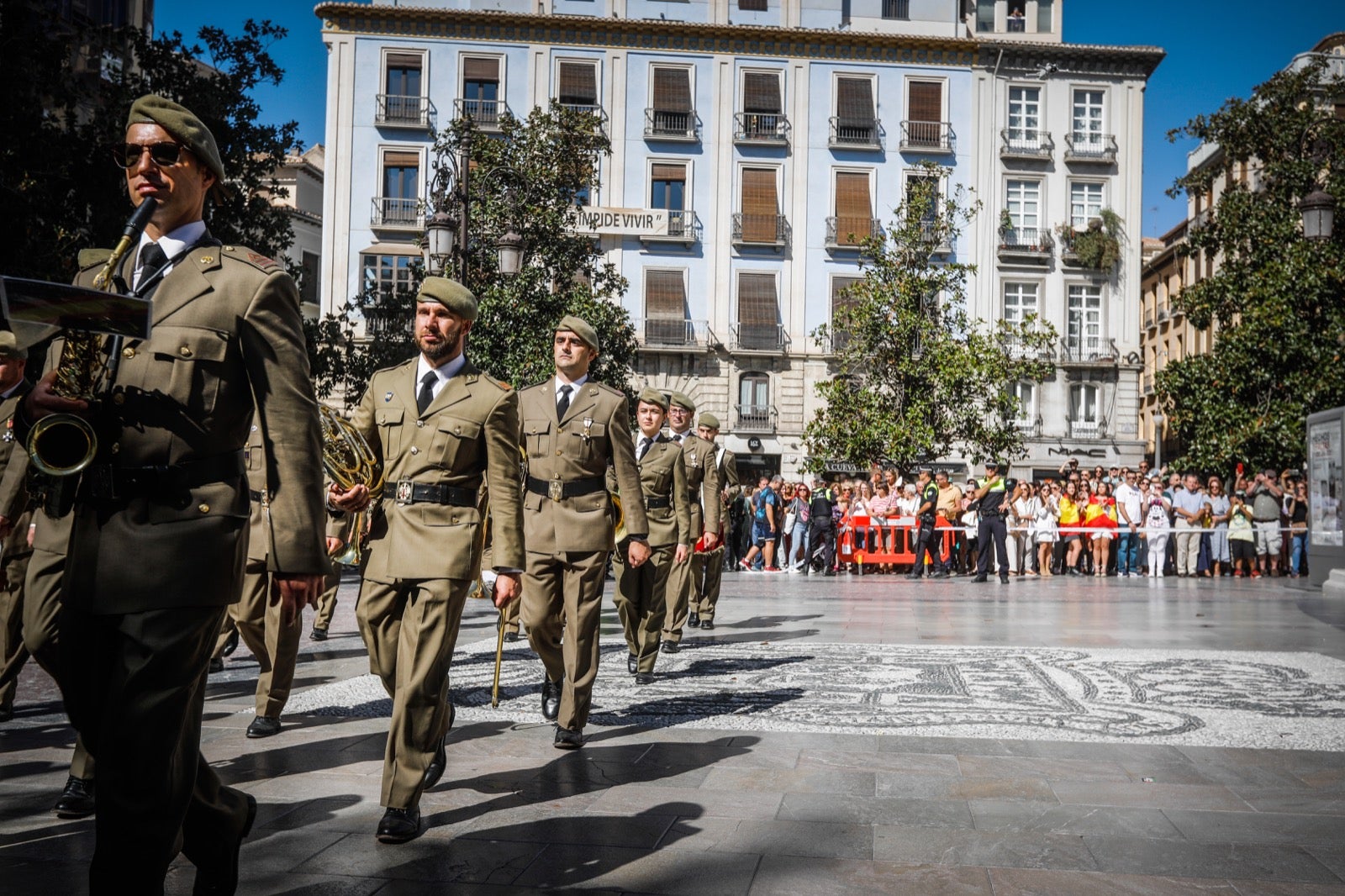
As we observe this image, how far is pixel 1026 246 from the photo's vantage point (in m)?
44.1

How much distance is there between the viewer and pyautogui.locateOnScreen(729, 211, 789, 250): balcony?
141ft

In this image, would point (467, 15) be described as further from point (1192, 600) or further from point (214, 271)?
point (214, 271)

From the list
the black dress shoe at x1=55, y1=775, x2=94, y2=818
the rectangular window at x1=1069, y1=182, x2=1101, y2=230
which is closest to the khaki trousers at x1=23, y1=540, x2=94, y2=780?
the black dress shoe at x1=55, y1=775, x2=94, y2=818

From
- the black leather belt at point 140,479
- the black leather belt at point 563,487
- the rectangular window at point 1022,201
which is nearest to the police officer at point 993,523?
the black leather belt at point 563,487

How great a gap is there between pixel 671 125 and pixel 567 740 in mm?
38688

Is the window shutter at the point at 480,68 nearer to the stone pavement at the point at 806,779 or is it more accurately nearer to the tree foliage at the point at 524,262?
the tree foliage at the point at 524,262

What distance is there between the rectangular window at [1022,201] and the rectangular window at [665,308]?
11569 millimetres

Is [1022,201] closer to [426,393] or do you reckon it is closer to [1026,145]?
[1026,145]

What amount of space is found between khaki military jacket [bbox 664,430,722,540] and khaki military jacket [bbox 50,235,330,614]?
8194mm

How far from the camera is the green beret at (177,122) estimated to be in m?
3.33

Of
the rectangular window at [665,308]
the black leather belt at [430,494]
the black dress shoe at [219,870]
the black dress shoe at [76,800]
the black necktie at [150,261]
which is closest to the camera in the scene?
the black necktie at [150,261]

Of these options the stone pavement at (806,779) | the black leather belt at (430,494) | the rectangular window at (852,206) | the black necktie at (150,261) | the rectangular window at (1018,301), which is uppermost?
the rectangular window at (852,206)

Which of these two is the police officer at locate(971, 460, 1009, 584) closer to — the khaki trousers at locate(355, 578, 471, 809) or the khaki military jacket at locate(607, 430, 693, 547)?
the khaki military jacket at locate(607, 430, 693, 547)

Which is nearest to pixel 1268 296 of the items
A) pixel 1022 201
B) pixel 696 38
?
pixel 1022 201
